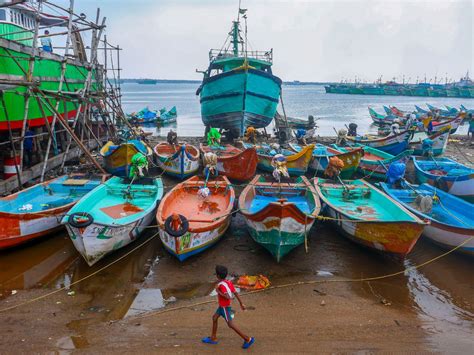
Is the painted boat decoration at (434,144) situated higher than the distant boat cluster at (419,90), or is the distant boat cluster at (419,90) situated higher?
the distant boat cluster at (419,90)

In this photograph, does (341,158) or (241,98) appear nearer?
(341,158)

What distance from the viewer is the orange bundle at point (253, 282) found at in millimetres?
6859

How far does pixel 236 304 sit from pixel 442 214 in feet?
20.3

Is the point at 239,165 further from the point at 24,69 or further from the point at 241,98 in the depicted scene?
the point at 241,98

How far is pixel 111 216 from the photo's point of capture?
28.9 feet

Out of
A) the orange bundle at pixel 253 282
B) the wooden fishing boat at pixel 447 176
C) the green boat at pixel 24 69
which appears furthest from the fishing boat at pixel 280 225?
the green boat at pixel 24 69

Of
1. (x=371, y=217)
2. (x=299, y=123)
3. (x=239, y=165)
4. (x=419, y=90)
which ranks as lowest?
(x=371, y=217)

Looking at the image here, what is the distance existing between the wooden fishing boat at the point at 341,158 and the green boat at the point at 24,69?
30.9ft

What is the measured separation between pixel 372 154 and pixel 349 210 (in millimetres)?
8159

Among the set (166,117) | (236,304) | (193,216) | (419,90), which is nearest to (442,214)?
(236,304)

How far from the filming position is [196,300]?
645cm

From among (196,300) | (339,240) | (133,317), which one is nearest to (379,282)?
(339,240)

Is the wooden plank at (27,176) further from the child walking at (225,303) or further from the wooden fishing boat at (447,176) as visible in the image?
the wooden fishing boat at (447,176)

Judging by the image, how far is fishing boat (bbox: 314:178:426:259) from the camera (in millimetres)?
7176
